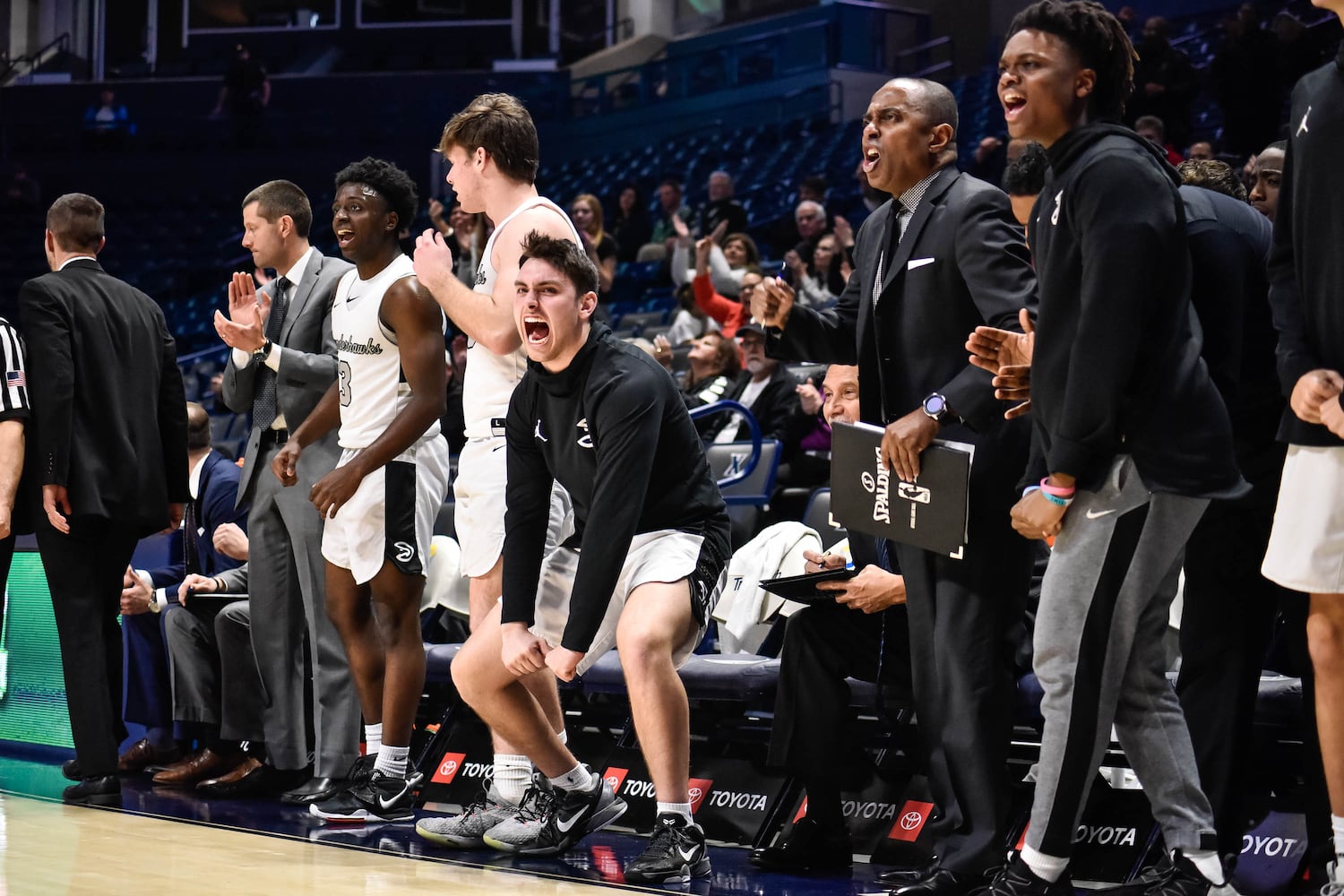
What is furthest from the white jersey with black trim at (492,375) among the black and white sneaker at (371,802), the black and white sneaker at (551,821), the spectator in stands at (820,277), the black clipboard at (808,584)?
the spectator in stands at (820,277)

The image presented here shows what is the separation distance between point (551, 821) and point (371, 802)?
2.44 feet

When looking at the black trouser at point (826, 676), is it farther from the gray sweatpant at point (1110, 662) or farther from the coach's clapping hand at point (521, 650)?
the gray sweatpant at point (1110, 662)

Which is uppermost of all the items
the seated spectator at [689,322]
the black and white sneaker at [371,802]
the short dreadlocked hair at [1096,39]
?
the short dreadlocked hair at [1096,39]

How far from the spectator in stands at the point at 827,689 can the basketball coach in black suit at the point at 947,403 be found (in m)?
0.33

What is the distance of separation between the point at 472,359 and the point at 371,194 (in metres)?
0.80

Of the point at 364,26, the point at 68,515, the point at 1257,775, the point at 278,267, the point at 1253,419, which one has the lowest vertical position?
the point at 1257,775

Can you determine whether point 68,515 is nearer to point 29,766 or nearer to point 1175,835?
point 29,766

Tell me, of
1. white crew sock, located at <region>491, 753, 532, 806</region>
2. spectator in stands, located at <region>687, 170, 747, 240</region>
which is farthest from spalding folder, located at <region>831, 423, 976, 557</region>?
spectator in stands, located at <region>687, 170, 747, 240</region>

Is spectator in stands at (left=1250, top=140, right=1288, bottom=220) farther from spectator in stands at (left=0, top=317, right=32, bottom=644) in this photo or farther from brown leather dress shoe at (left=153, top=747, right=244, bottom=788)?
brown leather dress shoe at (left=153, top=747, right=244, bottom=788)

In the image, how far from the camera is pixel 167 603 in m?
5.74

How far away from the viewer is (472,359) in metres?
4.34

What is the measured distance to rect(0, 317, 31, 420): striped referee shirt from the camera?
484 centimetres

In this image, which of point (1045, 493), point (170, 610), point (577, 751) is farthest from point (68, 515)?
point (1045, 493)

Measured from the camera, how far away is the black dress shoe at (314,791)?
186 inches
